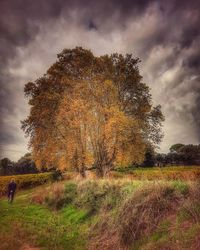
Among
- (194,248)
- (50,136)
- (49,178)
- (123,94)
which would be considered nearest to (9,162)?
(49,178)

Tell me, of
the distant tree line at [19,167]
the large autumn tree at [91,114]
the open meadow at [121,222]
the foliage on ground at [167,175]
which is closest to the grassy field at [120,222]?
the open meadow at [121,222]

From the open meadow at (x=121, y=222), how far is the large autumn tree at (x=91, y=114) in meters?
12.3

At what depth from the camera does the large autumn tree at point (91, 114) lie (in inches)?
1024

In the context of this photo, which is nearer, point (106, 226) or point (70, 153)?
point (106, 226)

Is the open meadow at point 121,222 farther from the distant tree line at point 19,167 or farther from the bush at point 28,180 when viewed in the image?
the distant tree line at point 19,167

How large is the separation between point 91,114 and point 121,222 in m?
18.1

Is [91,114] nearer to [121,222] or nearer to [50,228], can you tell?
[50,228]

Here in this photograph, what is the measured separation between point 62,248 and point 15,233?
2.95 meters

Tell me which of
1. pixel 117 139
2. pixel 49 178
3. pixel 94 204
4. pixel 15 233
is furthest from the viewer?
pixel 49 178

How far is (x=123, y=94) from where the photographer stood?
29391 mm

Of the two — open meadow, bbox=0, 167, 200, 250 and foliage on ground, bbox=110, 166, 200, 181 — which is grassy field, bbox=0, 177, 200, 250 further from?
foliage on ground, bbox=110, 166, 200, 181

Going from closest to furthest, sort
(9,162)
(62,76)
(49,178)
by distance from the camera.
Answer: (62,76), (49,178), (9,162)

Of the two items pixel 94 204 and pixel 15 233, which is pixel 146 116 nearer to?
pixel 94 204

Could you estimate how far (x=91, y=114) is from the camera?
26266mm
